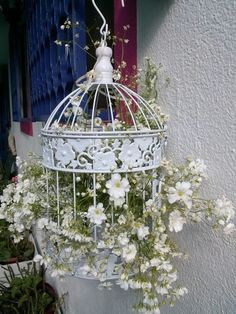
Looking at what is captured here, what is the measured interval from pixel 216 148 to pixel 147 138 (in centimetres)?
15

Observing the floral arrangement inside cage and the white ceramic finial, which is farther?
the white ceramic finial

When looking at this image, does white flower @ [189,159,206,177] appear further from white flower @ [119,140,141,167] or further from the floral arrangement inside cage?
white flower @ [119,140,141,167]

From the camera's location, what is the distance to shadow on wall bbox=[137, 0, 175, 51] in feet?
2.67

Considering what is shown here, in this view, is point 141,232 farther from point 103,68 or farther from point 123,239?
point 103,68

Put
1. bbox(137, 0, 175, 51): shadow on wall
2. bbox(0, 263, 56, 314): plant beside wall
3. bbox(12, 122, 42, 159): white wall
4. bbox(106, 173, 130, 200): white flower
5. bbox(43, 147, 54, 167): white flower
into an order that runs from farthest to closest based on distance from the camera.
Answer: bbox(12, 122, 42, 159): white wall, bbox(0, 263, 56, 314): plant beside wall, bbox(137, 0, 175, 51): shadow on wall, bbox(43, 147, 54, 167): white flower, bbox(106, 173, 130, 200): white flower

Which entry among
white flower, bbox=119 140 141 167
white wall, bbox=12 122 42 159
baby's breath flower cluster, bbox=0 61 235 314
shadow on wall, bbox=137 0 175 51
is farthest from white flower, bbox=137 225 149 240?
white wall, bbox=12 122 42 159

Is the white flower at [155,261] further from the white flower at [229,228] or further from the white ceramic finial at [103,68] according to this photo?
the white ceramic finial at [103,68]

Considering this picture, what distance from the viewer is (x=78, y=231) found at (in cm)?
63

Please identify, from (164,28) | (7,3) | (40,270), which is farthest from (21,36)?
Result: (164,28)

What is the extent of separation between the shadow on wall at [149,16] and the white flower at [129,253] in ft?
1.88

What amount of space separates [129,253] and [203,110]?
34cm

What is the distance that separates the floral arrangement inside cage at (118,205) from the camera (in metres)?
0.60

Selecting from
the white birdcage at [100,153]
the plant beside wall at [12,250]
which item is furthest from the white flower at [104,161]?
the plant beside wall at [12,250]

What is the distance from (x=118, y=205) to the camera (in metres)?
0.57
